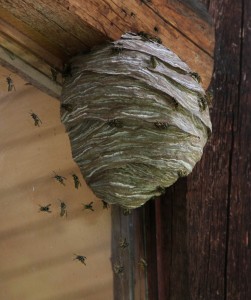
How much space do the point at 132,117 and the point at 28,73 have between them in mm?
434

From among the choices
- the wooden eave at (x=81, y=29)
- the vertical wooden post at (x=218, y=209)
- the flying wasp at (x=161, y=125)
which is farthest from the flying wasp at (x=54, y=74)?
the vertical wooden post at (x=218, y=209)

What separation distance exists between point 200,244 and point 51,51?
31.5 inches

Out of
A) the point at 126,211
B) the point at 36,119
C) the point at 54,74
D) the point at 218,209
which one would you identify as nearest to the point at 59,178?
the point at 36,119

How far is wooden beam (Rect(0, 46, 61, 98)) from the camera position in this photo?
208cm

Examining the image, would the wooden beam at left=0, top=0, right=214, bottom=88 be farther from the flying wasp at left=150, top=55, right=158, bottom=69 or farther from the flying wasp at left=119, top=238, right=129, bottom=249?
the flying wasp at left=119, top=238, right=129, bottom=249

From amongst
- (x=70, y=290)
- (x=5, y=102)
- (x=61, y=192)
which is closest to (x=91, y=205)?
(x=61, y=192)

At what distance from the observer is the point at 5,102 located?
7.99 ft

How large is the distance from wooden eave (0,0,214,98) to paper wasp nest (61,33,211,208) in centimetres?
6

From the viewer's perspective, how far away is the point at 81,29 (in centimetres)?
190

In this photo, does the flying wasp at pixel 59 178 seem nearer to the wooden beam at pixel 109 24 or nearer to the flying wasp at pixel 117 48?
the wooden beam at pixel 109 24

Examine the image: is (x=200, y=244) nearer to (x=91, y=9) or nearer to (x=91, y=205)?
(x=91, y=205)

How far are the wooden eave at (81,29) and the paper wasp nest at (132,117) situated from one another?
0.06m

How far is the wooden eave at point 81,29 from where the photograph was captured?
1.84m

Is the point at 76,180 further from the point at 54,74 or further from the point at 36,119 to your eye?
the point at 54,74
